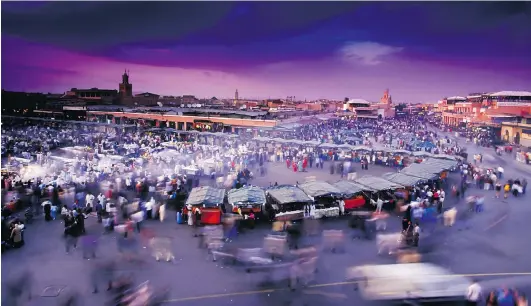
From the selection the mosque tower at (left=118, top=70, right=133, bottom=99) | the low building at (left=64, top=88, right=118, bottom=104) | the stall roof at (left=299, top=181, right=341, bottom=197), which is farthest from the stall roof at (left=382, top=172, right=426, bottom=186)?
the low building at (left=64, top=88, right=118, bottom=104)

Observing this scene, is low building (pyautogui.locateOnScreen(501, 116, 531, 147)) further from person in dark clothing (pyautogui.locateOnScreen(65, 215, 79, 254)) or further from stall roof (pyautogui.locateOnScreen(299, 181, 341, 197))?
person in dark clothing (pyautogui.locateOnScreen(65, 215, 79, 254))

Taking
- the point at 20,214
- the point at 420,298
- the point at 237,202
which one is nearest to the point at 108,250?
the point at 237,202

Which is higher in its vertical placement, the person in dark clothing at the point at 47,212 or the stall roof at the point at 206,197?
the stall roof at the point at 206,197

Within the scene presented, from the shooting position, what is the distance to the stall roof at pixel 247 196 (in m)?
7.17

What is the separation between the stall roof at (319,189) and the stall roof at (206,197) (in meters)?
1.92

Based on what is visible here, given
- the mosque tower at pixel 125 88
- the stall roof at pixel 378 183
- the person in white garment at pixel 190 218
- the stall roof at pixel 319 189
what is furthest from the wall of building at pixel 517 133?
the mosque tower at pixel 125 88

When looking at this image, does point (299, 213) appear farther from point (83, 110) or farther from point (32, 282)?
point (83, 110)

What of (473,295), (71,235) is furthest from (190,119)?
(473,295)

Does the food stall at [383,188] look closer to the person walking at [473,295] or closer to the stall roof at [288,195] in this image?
the stall roof at [288,195]

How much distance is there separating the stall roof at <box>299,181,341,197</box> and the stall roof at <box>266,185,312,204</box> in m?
0.19

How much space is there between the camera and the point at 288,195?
24.6 feet

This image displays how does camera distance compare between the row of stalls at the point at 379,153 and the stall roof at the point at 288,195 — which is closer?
the stall roof at the point at 288,195

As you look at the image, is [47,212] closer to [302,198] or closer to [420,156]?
[302,198]

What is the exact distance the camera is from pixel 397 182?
8.86 m
